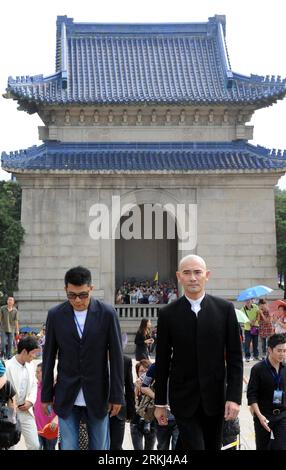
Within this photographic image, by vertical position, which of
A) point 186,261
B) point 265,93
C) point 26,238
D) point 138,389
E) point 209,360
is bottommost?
point 138,389

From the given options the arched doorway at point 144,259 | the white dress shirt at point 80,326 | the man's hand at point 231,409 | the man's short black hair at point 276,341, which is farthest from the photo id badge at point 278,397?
the arched doorway at point 144,259

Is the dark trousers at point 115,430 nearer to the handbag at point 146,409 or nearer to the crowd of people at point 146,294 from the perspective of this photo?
the handbag at point 146,409

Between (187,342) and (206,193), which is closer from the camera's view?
(187,342)

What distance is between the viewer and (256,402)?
7.09 meters

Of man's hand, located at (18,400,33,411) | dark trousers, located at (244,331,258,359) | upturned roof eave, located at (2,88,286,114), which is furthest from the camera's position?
upturned roof eave, located at (2,88,286,114)

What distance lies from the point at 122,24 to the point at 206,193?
759cm

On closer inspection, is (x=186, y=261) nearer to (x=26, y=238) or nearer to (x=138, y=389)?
(x=138, y=389)

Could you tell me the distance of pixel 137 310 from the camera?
23.0 metres

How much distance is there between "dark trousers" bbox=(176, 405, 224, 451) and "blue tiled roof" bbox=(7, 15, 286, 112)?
18.6 meters

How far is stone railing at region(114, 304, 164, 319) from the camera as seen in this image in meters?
22.7

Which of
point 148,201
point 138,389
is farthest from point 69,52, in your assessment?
point 138,389

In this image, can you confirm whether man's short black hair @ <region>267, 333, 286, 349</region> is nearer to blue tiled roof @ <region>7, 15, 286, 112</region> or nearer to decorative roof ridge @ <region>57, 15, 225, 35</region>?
blue tiled roof @ <region>7, 15, 286, 112</region>

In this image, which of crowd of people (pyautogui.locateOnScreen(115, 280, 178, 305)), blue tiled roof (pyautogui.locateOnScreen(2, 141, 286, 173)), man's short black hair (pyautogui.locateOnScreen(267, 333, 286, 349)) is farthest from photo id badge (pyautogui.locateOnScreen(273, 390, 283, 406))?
crowd of people (pyautogui.locateOnScreen(115, 280, 178, 305))

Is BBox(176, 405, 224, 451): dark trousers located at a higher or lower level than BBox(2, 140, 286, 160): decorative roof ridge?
lower
